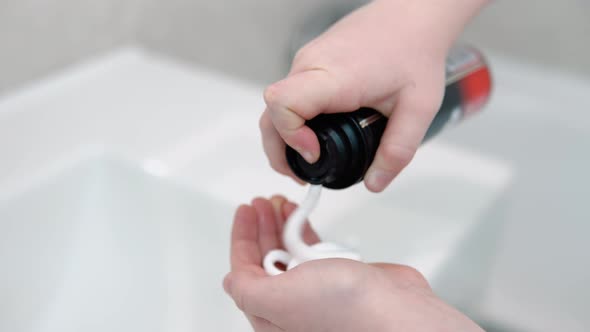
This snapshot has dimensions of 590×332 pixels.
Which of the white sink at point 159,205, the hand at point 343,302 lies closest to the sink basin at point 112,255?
the white sink at point 159,205

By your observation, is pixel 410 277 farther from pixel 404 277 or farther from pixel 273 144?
pixel 273 144

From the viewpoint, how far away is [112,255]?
51cm

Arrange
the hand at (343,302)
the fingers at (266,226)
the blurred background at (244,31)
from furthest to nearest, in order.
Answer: the blurred background at (244,31) < the fingers at (266,226) < the hand at (343,302)

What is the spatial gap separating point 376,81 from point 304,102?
0.06m

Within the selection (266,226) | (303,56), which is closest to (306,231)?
(266,226)

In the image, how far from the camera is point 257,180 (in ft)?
1.72

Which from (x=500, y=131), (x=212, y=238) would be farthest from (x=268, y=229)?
(x=500, y=131)

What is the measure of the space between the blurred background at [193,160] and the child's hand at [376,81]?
124 millimetres

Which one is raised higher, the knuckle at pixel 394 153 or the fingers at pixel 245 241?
the fingers at pixel 245 241

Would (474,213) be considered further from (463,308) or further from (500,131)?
(500,131)

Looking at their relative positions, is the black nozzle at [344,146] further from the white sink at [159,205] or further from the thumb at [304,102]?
the white sink at [159,205]

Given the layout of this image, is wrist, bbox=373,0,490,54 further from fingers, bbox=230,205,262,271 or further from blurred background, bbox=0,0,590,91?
blurred background, bbox=0,0,590,91

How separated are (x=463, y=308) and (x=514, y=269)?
1.29 feet

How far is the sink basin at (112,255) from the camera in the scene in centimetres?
46
